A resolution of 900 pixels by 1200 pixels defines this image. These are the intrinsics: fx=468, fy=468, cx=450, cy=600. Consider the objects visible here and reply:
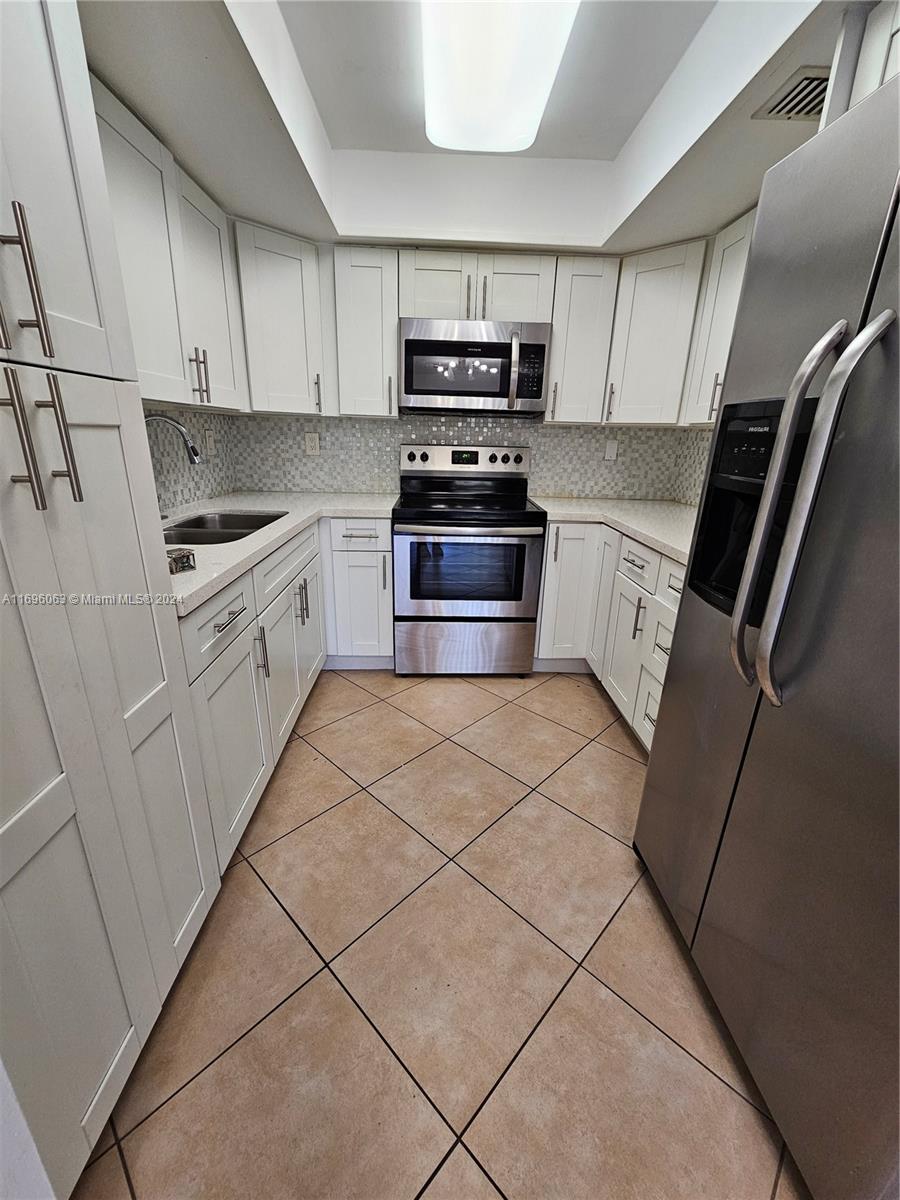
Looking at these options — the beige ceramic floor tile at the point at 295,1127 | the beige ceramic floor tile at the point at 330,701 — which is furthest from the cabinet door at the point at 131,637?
the beige ceramic floor tile at the point at 330,701

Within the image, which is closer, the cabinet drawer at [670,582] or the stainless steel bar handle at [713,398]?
the cabinet drawer at [670,582]

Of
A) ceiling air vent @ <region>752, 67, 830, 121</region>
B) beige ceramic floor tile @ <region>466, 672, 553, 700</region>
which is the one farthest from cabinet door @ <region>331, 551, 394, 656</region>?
ceiling air vent @ <region>752, 67, 830, 121</region>

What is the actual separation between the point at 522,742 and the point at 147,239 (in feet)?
7.50

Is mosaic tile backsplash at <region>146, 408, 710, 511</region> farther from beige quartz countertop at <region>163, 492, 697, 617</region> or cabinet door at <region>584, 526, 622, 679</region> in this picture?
cabinet door at <region>584, 526, 622, 679</region>

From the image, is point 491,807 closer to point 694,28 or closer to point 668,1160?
point 668,1160

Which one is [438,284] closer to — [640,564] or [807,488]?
[640,564]

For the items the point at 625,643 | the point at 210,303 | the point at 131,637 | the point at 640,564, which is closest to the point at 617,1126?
the point at 131,637

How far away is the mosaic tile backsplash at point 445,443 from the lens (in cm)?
276

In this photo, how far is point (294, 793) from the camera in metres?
1.78

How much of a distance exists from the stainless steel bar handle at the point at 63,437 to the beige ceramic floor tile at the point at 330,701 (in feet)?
5.32

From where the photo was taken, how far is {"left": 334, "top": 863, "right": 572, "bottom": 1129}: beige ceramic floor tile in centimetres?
102

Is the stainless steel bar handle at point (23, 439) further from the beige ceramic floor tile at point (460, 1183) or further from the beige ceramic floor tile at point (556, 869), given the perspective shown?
the beige ceramic floor tile at point (556, 869)

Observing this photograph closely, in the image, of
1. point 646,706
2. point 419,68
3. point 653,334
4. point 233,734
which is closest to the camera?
point 233,734

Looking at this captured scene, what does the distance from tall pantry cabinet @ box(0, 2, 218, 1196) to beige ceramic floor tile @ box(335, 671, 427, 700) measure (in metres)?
1.55
